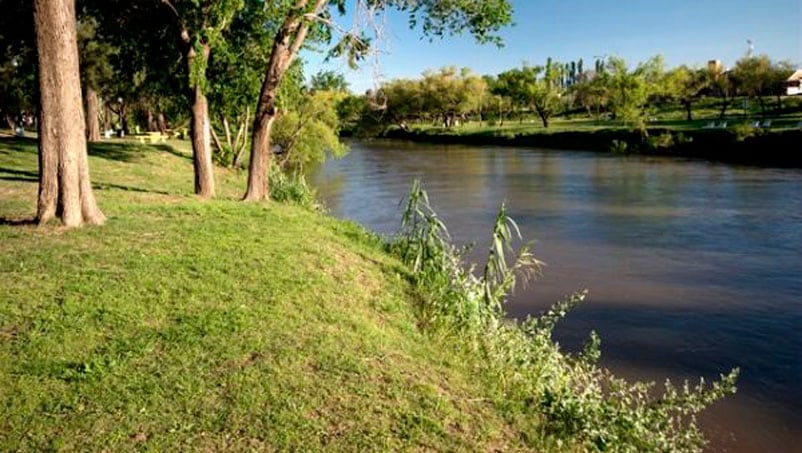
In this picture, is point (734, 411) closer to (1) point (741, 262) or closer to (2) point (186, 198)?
(1) point (741, 262)

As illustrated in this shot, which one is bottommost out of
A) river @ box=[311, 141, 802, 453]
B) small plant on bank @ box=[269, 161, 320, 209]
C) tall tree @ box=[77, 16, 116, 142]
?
river @ box=[311, 141, 802, 453]

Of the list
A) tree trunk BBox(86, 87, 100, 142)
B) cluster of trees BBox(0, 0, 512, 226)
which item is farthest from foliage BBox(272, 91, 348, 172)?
cluster of trees BBox(0, 0, 512, 226)

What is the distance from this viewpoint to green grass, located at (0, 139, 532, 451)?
4535 millimetres

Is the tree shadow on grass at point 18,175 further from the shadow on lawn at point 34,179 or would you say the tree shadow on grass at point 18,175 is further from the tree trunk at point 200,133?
the tree trunk at point 200,133

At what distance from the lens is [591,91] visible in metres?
66.5

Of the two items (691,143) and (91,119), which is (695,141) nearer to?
(691,143)

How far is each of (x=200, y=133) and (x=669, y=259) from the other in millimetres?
11304

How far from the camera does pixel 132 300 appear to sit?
663cm

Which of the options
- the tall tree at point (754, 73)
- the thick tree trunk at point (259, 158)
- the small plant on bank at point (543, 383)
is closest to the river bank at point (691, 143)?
the tall tree at point (754, 73)

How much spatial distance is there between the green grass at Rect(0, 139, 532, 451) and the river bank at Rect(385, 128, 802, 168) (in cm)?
3123

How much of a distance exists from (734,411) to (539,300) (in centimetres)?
434

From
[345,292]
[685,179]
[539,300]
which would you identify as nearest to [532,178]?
[685,179]

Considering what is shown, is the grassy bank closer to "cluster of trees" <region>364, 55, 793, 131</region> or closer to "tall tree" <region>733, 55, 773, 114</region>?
"cluster of trees" <region>364, 55, 793, 131</region>

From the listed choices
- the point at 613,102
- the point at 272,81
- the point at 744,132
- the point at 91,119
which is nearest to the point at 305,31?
the point at 272,81
